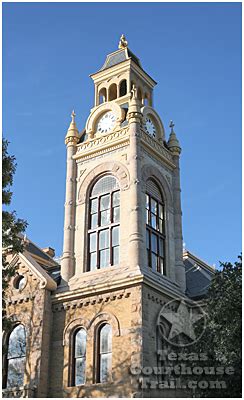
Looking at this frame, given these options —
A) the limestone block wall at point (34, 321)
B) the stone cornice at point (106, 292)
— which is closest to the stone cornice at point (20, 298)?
the limestone block wall at point (34, 321)

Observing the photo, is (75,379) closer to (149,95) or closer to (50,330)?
(50,330)

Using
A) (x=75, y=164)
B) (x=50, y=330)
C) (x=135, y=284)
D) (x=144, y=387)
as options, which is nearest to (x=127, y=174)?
(x=75, y=164)

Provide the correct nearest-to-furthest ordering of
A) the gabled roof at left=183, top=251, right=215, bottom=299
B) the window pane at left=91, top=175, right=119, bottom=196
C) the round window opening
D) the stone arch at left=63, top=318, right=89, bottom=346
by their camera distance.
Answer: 1. the stone arch at left=63, top=318, right=89, bottom=346
2. the round window opening
3. the window pane at left=91, top=175, right=119, bottom=196
4. the gabled roof at left=183, top=251, right=215, bottom=299

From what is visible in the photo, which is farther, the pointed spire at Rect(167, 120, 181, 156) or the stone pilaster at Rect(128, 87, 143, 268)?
the pointed spire at Rect(167, 120, 181, 156)

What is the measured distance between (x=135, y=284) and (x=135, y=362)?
3533mm

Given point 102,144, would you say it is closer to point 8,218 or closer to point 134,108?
point 134,108

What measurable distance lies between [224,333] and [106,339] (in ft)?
20.9

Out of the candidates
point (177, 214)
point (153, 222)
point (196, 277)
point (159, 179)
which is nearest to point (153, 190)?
point (159, 179)

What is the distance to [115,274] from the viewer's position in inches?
1099

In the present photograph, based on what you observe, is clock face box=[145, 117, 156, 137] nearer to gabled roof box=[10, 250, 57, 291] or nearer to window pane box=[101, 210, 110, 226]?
window pane box=[101, 210, 110, 226]

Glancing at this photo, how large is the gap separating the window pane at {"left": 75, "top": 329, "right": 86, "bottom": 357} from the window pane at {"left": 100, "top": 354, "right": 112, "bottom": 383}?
118 centimetres

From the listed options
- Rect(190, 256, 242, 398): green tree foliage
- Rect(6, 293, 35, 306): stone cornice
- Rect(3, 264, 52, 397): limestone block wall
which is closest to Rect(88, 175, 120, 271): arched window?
Rect(3, 264, 52, 397): limestone block wall

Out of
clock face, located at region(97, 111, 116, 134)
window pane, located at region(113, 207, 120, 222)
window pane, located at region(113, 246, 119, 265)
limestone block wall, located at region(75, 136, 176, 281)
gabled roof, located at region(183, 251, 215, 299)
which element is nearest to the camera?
window pane, located at region(113, 246, 119, 265)

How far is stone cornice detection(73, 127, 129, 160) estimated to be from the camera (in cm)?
3170
